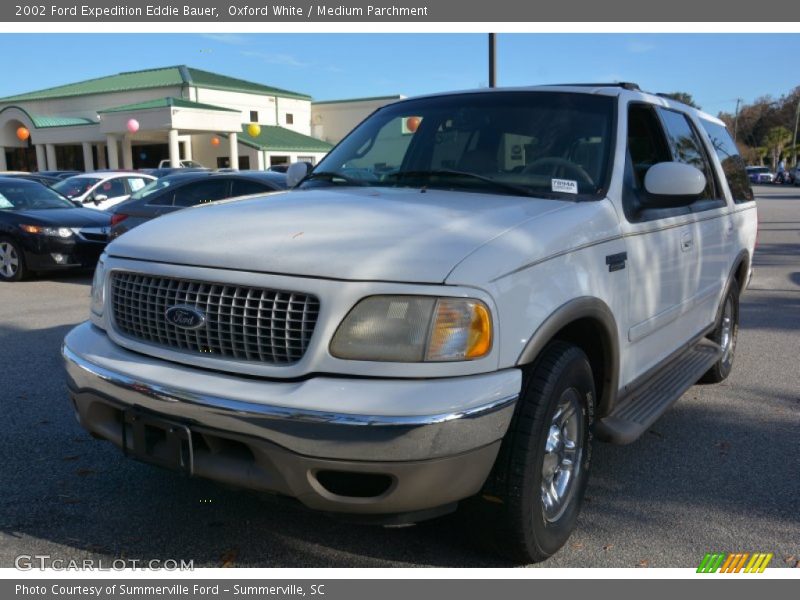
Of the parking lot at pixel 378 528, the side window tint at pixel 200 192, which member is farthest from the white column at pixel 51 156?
the parking lot at pixel 378 528

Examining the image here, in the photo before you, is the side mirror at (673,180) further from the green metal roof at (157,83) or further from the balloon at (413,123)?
the green metal roof at (157,83)

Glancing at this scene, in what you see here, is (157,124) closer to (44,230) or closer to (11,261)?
(11,261)

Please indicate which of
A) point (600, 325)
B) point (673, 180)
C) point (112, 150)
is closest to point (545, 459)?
point (600, 325)

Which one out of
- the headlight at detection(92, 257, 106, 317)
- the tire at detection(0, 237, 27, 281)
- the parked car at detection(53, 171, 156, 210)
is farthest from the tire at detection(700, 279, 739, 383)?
the parked car at detection(53, 171, 156, 210)

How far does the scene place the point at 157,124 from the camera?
1521 inches

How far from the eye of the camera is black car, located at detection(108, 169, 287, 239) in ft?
31.8

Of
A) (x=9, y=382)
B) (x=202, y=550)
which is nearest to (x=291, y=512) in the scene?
(x=202, y=550)

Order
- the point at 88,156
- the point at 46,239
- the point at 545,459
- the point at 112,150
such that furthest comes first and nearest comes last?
the point at 88,156, the point at 112,150, the point at 46,239, the point at 545,459

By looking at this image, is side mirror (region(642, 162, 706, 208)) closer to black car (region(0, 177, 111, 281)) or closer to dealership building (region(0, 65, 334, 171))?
black car (region(0, 177, 111, 281))

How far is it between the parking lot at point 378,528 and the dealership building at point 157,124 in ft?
119

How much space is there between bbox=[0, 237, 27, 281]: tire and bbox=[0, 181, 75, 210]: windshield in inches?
27.2

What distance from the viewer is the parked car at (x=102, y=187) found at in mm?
15578

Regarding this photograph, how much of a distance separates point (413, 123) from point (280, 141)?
142ft

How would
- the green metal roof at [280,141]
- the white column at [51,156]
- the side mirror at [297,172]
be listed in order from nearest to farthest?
the side mirror at [297,172] < the green metal roof at [280,141] < the white column at [51,156]
